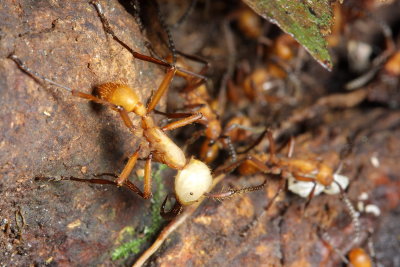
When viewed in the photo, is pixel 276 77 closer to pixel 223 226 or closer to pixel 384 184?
pixel 384 184

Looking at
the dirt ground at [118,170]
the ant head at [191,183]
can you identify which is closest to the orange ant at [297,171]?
the dirt ground at [118,170]

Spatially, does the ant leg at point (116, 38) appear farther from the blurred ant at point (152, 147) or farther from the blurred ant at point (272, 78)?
the blurred ant at point (272, 78)

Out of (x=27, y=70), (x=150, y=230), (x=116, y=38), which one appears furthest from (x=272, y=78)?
(x=27, y=70)

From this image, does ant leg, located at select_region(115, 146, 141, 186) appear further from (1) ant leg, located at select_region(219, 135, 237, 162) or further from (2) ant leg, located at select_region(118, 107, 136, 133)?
(1) ant leg, located at select_region(219, 135, 237, 162)

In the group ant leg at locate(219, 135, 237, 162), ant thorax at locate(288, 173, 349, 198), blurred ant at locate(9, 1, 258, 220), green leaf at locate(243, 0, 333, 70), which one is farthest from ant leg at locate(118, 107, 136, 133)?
ant thorax at locate(288, 173, 349, 198)

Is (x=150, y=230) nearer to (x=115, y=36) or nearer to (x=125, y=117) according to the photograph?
(x=125, y=117)
